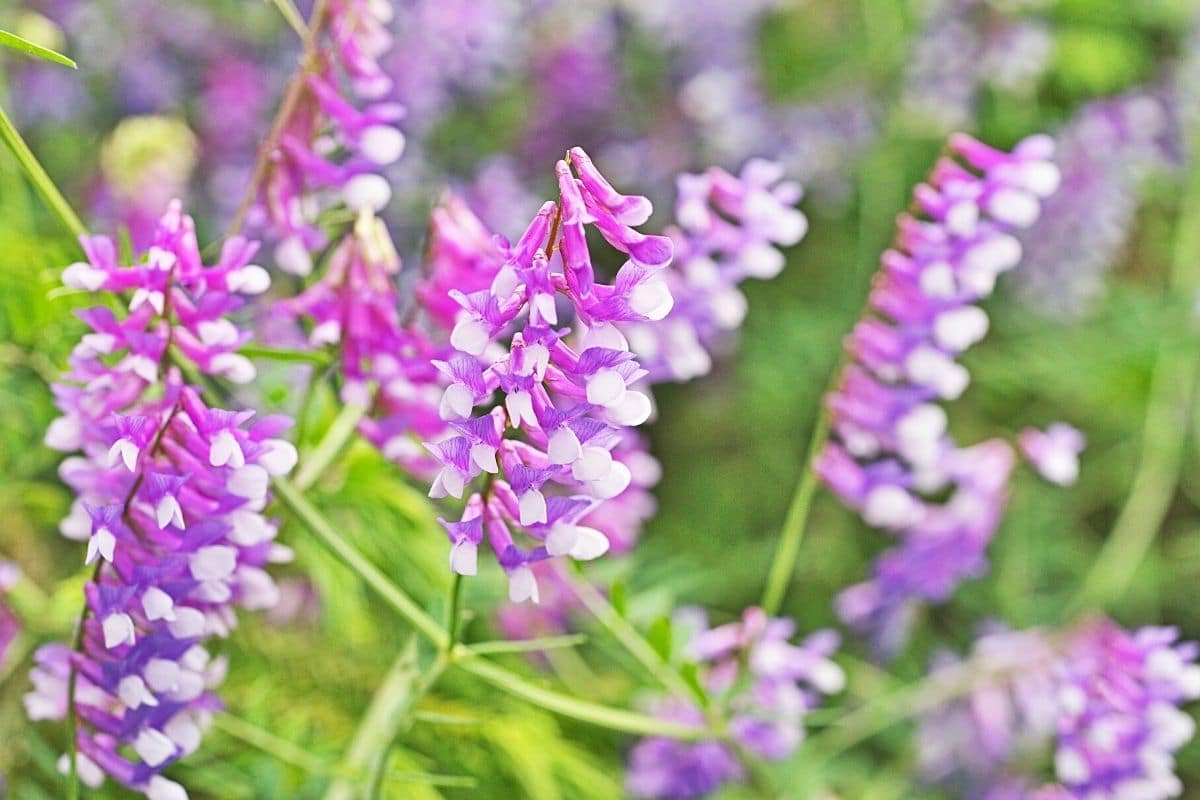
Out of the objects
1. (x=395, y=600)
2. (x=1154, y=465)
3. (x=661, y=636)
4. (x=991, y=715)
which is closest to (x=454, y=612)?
(x=395, y=600)

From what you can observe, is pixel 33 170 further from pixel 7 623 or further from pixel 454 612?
pixel 7 623

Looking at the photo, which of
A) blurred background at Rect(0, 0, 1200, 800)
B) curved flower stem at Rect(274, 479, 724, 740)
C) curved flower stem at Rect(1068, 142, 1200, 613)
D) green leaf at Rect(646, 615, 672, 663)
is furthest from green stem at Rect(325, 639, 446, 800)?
curved flower stem at Rect(1068, 142, 1200, 613)

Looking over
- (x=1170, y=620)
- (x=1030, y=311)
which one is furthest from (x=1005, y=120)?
(x=1170, y=620)

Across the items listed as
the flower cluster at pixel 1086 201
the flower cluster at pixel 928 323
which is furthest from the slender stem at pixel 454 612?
the flower cluster at pixel 1086 201

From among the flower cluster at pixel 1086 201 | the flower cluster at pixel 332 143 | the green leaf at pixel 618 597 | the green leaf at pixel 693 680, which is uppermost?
the flower cluster at pixel 1086 201

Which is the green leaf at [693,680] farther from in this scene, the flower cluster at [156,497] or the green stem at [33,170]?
the green stem at [33,170]

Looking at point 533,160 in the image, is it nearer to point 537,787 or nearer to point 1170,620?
point 537,787
